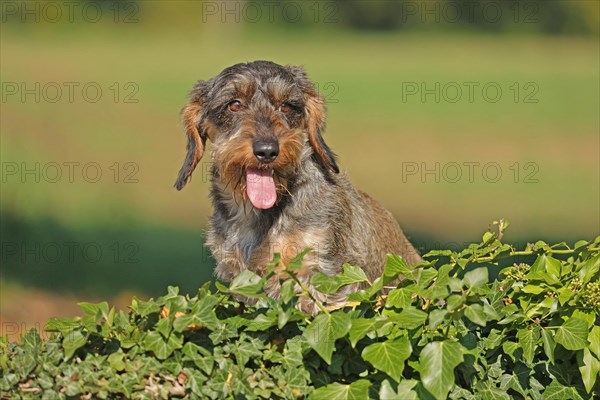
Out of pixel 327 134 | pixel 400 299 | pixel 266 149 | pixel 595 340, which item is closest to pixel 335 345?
pixel 400 299

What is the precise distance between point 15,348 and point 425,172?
13.7 meters

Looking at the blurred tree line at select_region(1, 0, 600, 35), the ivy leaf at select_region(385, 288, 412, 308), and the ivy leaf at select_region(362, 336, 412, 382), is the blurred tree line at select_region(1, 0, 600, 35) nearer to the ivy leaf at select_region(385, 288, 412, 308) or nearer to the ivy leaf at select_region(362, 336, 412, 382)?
the ivy leaf at select_region(385, 288, 412, 308)

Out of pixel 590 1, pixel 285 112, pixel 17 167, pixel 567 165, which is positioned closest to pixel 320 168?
pixel 285 112

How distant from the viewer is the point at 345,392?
12.1 ft

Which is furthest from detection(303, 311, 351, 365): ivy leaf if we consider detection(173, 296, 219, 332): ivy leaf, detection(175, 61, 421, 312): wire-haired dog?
detection(175, 61, 421, 312): wire-haired dog

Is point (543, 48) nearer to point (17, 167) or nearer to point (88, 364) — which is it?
point (17, 167)

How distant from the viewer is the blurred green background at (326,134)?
10.8 m

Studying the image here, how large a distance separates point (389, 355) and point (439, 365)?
0.19m

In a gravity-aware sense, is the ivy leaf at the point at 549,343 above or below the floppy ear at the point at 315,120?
below

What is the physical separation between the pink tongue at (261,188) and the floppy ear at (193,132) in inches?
22.9

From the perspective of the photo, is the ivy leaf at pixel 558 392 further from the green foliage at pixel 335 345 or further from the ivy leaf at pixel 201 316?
the ivy leaf at pixel 201 316

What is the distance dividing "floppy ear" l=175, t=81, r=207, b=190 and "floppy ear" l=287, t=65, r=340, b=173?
0.62 meters

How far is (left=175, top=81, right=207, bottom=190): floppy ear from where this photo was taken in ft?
20.5

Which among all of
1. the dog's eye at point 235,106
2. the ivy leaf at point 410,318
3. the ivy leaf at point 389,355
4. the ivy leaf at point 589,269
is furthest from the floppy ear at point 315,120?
the ivy leaf at point 389,355
